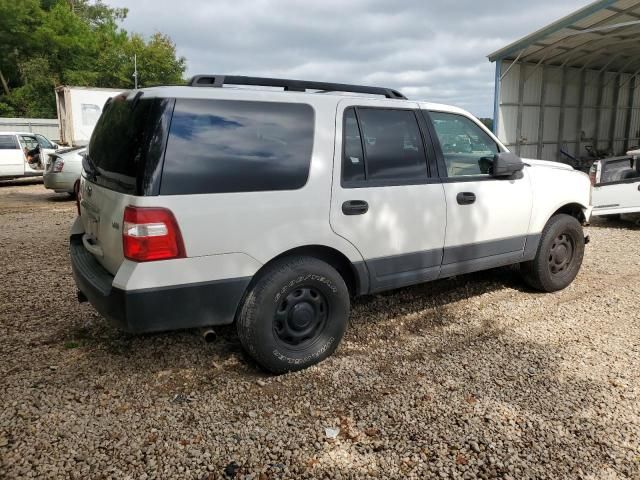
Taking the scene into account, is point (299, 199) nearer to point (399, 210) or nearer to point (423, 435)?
point (399, 210)

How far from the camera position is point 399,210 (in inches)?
145

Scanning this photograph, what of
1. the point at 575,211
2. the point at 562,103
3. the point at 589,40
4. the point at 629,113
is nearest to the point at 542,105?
the point at 562,103

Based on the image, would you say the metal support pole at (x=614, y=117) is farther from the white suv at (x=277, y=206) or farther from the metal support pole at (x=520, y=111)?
the white suv at (x=277, y=206)

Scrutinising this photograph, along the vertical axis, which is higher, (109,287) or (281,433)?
(109,287)

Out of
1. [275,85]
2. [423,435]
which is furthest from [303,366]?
[275,85]

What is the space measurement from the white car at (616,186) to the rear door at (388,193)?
6050 millimetres

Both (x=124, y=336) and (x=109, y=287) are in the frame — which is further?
(x=124, y=336)

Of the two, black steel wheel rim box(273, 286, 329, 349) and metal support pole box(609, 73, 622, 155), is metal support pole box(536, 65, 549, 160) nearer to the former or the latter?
metal support pole box(609, 73, 622, 155)

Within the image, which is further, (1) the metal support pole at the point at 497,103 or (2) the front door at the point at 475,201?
(1) the metal support pole at the point at 497,103

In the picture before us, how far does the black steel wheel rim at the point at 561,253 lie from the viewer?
4.98m

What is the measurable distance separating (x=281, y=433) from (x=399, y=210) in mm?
1785

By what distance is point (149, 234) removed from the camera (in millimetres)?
2768

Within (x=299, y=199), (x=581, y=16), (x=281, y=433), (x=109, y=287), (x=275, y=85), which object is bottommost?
(x=281, y=433)

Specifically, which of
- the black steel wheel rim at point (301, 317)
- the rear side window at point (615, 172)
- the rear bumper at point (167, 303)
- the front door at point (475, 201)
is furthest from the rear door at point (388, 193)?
the rear side window at point (615, 172)
